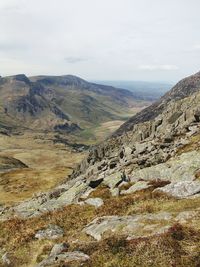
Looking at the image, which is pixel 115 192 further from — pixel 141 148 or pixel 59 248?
pixel 141 148

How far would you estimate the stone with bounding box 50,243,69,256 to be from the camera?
25131 millimetres

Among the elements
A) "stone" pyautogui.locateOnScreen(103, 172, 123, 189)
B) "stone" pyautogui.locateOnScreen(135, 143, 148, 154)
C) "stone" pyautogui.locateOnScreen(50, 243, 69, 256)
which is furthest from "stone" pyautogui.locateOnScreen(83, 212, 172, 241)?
"stone" pyautogui.locateOnScreen(135, 143, 148, 154)

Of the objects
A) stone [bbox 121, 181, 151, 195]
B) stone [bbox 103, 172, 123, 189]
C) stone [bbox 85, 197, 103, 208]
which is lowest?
stone [bbox 103, 172, 123, 189]

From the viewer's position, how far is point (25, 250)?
28.2 metres

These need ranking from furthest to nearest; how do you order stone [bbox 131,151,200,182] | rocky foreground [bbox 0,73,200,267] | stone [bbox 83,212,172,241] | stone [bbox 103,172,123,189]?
1. stone [bbox 103,172,123,189]
2. stone [bbox 131,151,200,182]
3. stone [bbox 83,212,172,241]
4. rocky foreground [bbox 0,73,200,267]

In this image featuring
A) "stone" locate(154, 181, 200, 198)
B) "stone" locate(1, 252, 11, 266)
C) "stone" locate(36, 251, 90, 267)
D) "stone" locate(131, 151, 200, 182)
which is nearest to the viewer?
"stone" locate(36, 251, 90, 267)

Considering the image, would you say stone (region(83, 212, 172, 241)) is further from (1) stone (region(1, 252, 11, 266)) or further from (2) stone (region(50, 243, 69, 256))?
(1) stone (region(1, 252, 11, 266))

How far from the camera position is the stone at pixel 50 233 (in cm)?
3032

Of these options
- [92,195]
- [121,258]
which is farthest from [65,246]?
[92,195]

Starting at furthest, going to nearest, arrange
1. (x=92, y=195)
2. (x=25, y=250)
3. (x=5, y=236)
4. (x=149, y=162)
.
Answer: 1. (x=149, y=162)
2. (x=92, y=195)
3. (x=5, y=236)
4. (x=25, y=250)

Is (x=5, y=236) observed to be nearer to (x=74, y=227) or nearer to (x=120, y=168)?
(x=74, y=227)

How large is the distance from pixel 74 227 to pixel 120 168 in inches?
1032

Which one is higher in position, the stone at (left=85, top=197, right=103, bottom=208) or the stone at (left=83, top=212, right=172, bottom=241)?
the stone at (left=83, top=212, right=172, bottom=241)

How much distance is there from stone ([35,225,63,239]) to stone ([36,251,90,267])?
612cm
